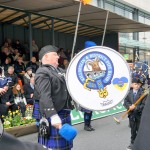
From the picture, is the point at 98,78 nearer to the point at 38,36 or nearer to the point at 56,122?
the point at 56,122

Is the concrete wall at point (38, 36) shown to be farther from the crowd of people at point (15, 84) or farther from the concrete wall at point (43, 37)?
the crowd of people at point (15, 84)

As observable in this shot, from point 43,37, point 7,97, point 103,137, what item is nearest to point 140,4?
point 43,37

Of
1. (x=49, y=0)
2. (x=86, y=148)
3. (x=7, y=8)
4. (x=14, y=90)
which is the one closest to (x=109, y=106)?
(x=86, y=148)

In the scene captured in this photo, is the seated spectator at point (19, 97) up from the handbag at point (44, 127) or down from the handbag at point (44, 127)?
down

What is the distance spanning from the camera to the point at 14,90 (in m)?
8.03

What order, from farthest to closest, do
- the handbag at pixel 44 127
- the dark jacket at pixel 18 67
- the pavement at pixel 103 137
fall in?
1. the dark jacket at pixel 18 67
2. the pavement at pixel 103 137
3. the handbag at pixel 44 127

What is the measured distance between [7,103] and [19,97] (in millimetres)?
634

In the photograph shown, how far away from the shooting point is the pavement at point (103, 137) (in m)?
5.48

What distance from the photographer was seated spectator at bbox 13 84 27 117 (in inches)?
305

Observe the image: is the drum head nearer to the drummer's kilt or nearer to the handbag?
the drummer's kilt

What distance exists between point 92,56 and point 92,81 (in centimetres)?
32

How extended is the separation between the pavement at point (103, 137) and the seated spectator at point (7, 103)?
1.19 meters

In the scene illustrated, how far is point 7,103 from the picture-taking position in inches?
292

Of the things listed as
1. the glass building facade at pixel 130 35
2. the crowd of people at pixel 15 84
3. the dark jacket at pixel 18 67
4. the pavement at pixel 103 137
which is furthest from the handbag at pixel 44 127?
the glass building facade at pixel 130 35
